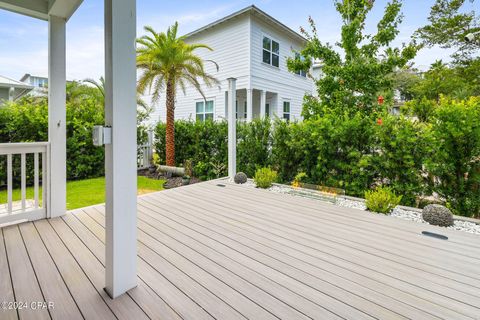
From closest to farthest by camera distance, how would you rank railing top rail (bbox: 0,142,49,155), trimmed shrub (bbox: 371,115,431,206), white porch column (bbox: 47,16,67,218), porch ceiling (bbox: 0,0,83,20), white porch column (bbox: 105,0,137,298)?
white porch column (bbox: 105,0,137,298) < porch ceiling (bbox: 0,0,83,20) < railing top rail (bbox: 0,142,49,155) < white porch column (bbox: 47,16,67,218) < trimmed shrub (bbox: 371,115,431,206)

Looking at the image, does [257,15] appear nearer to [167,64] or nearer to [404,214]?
[167,64]

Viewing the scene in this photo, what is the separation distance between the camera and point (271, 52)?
35.1 ft

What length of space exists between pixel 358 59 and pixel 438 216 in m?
4.60

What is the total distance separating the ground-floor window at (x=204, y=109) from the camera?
11.3 meters

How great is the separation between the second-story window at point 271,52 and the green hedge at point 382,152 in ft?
17.5

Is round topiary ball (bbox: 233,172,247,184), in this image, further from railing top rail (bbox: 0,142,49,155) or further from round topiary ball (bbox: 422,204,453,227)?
railing top rail (bbox: 0,142,49,155)

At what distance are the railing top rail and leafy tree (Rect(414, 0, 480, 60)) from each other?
1271 centimetres

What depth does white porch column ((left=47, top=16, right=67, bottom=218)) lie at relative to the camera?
3107 mm

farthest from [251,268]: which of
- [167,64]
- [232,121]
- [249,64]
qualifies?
[249,64]

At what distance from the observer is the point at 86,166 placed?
702 cm

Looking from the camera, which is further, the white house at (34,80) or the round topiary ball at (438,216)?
the white house at (34,80)

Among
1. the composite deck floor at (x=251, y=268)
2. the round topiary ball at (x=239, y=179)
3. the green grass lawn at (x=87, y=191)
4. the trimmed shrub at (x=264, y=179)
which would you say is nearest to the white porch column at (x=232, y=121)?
the round topiary ball at (x=239, y=179)

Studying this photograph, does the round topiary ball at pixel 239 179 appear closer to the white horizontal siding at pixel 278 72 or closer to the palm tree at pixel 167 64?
the palm tree at pixel 167 64

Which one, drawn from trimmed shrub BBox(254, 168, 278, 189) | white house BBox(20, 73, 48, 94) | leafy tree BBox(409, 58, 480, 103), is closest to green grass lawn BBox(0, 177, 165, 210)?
white house BBox(20, 73, 48, 94)
